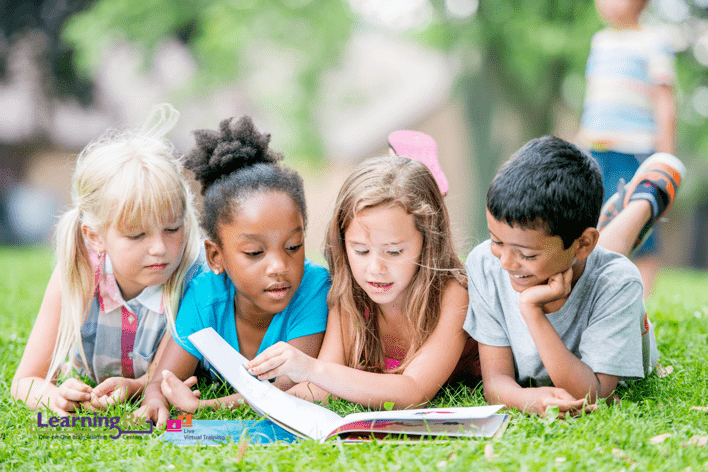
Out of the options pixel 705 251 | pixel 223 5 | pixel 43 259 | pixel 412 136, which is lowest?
pixel 705 251

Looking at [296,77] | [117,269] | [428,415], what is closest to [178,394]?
[117,269]

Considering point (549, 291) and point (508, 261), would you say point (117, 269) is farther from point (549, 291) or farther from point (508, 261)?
point (549, 291)

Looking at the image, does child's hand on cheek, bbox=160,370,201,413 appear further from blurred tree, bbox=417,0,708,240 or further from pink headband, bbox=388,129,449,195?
blurred tree, bbox=417,0,708,240

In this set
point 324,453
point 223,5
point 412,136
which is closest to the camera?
point 324,453

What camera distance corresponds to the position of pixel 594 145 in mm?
4773

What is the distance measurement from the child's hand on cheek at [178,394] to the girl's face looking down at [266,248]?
1.66 feet

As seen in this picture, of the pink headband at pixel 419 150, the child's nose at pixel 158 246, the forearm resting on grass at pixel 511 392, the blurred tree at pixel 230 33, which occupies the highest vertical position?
the blurred tree at pixel 230 33

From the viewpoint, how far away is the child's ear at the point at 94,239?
3084mm

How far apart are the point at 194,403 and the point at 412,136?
6.12 feet

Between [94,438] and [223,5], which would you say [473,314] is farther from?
[223,5]

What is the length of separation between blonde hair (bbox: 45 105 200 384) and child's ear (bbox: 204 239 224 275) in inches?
7.6

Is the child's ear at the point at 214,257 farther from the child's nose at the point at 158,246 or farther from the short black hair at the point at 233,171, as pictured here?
Result: the child's nose at the point at 158,246

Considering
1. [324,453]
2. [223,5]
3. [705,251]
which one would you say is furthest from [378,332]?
[705,251]

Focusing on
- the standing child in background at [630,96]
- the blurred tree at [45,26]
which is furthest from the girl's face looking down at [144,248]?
the blurred tree at [45,26]
